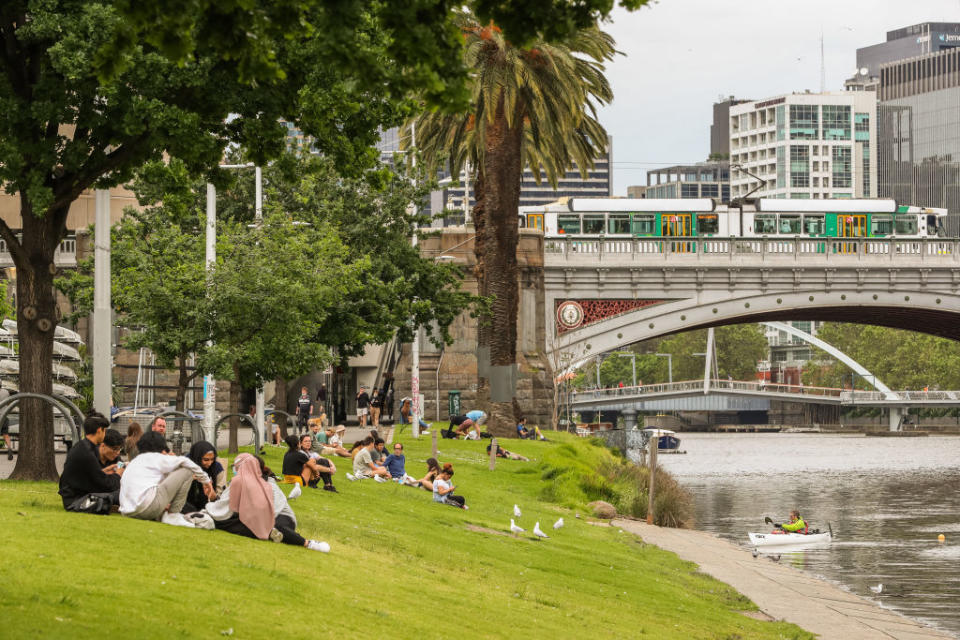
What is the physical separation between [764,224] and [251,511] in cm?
5437

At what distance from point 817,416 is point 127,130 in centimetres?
13185

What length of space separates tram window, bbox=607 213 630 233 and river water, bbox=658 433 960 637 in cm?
1200

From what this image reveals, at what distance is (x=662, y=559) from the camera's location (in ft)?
77.5

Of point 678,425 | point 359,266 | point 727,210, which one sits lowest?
A: point 678,425

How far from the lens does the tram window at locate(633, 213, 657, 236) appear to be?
211 feet

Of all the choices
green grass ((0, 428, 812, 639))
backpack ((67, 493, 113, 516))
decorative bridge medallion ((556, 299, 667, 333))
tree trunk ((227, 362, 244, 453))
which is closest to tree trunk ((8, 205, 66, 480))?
green grass ((0, 428, 812, 639))

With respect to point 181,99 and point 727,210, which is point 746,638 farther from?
point 727,210

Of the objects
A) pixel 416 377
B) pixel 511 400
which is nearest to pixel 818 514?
pixel 511 400

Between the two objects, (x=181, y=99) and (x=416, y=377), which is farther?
(x=416, y=377)

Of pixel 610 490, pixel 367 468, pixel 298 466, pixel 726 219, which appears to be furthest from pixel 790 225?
pixel 298 466

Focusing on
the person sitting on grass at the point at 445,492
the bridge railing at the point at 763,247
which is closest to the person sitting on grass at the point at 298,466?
the person sitting on grass at the point at 445,492

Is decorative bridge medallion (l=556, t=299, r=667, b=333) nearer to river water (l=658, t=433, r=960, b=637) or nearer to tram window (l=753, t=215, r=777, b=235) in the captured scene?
river water (l=658, t=433, r=960, b=637)

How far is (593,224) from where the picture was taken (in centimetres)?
6462

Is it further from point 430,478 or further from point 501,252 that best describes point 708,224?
point 430,478
